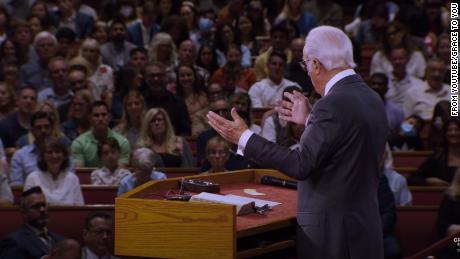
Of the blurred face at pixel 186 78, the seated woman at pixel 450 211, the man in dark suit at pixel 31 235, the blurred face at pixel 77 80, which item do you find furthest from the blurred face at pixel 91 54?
the seated woman at pixel 450 211

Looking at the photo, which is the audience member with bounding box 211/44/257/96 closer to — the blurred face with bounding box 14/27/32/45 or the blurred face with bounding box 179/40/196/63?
the blurred face with bounding box 179/40/196/63

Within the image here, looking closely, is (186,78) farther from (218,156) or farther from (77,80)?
(218,156)

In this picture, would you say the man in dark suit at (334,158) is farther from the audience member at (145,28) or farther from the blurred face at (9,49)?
the audience member at (145,28)

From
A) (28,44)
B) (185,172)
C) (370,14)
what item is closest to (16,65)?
(28,44)

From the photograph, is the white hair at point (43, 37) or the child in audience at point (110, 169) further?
the white hair at point (43, 37)

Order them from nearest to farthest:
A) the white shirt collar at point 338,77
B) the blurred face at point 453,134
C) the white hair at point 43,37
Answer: the white shirt collar at point 338,77 → the blurred face at point 453,134 → the white hair at point 43,37

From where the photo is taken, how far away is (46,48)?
25.9ft

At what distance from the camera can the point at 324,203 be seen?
270cm

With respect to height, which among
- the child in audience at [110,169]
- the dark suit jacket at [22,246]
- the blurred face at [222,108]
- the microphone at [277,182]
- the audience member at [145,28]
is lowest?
the dark suit jacket at [22,246]

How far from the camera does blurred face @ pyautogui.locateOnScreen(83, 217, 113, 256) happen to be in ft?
15.7

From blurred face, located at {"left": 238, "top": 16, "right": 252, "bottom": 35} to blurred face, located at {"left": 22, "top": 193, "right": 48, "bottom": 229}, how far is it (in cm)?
433

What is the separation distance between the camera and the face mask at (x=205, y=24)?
30.3 ft

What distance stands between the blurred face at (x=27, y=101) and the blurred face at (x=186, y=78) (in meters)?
1.20

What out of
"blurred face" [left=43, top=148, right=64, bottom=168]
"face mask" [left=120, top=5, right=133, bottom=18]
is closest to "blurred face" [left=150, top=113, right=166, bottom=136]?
"blurred face" [left=43, top=148, right=64, bottom=168]
